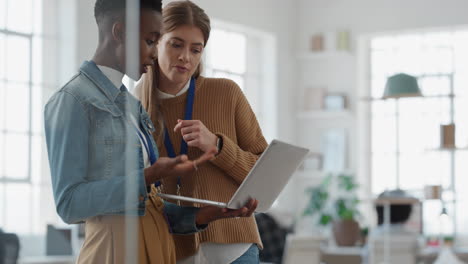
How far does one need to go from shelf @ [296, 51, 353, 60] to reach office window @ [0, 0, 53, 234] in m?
7.58

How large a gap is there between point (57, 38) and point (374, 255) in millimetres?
4513

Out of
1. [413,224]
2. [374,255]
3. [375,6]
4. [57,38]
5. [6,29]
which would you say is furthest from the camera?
[375,6]

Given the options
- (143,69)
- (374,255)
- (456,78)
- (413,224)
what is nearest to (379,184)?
(413,224)

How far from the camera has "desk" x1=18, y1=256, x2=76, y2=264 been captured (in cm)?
119

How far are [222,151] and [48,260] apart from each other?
41cm

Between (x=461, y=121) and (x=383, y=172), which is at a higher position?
(x=461, y=121)

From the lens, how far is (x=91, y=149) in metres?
1.24

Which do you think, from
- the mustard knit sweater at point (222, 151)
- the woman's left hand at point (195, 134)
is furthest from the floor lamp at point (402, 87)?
the woman's left hand at point (195, 134)

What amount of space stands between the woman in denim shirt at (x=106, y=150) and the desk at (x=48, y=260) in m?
0.02

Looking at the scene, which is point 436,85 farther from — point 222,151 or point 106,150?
point 106,150

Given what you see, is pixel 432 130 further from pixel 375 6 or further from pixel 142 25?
pixel 142 25

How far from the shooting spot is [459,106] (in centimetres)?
809

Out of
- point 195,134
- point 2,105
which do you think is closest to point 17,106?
point 2,105

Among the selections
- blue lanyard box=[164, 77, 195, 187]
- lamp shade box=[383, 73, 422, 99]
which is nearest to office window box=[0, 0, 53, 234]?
blue lanyard box=[164, 77, 195, 187]
